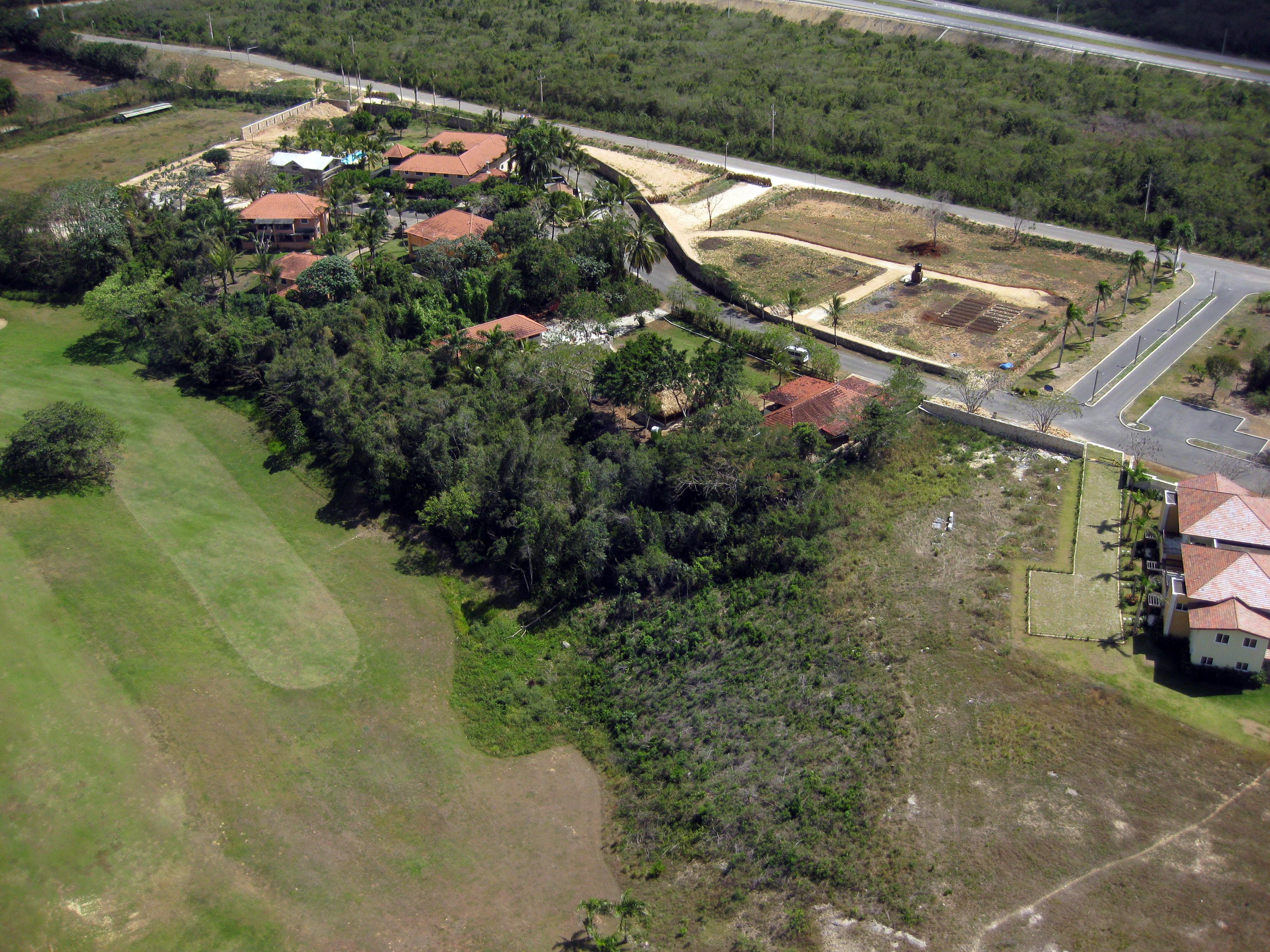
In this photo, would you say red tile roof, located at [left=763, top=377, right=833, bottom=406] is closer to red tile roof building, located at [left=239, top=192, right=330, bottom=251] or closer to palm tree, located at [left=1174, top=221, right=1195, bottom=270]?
palm tree, located at [left=1174, top=221, right=1195, bottom=270]

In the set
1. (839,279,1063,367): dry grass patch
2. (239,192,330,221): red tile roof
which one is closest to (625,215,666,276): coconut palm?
(839,279,1063,367): dry grass patch

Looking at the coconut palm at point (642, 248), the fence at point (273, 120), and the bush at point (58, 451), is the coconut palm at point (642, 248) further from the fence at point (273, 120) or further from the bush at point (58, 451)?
the fence at point (273, 120)

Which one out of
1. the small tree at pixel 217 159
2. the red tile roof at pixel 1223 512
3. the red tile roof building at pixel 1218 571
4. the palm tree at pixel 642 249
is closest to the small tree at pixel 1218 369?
the red tile roof building at pixel 1218 571

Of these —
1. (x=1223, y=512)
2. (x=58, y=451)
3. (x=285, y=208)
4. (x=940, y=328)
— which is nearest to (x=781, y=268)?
(x=940, y=328)

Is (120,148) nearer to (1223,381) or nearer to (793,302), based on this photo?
(793,302)

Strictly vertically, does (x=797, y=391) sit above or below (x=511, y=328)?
below

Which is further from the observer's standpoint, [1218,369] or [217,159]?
[217,159]
